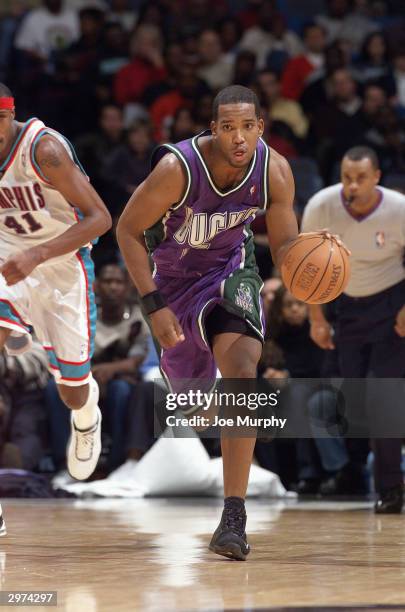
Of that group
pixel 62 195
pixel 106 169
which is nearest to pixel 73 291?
pixel 62 195

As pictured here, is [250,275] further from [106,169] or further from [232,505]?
[106,169]

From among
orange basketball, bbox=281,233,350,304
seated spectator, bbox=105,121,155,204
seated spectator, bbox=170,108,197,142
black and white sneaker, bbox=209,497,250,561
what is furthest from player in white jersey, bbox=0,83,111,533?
seated spectator, bbox=170,108,197,142

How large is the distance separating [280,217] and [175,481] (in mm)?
3270

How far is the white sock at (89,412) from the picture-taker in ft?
19.1

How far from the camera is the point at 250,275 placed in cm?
479

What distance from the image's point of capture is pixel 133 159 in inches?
413

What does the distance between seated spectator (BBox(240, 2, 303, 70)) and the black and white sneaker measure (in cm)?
891

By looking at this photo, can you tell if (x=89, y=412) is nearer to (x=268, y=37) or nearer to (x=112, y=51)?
(x=112, y=51)

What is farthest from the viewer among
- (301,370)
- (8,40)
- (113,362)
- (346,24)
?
(346,24)

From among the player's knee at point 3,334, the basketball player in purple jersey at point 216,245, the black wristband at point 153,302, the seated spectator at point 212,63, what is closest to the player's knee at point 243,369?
the basketball player in purple jersey at point 216,245

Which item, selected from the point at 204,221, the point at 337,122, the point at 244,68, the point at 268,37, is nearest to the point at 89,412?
the point at 204,221

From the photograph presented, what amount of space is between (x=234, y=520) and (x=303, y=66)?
8.55m

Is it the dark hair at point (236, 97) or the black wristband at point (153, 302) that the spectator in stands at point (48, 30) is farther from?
the black wristband at point (153, 302)

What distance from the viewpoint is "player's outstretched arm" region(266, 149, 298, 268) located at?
467 cm
